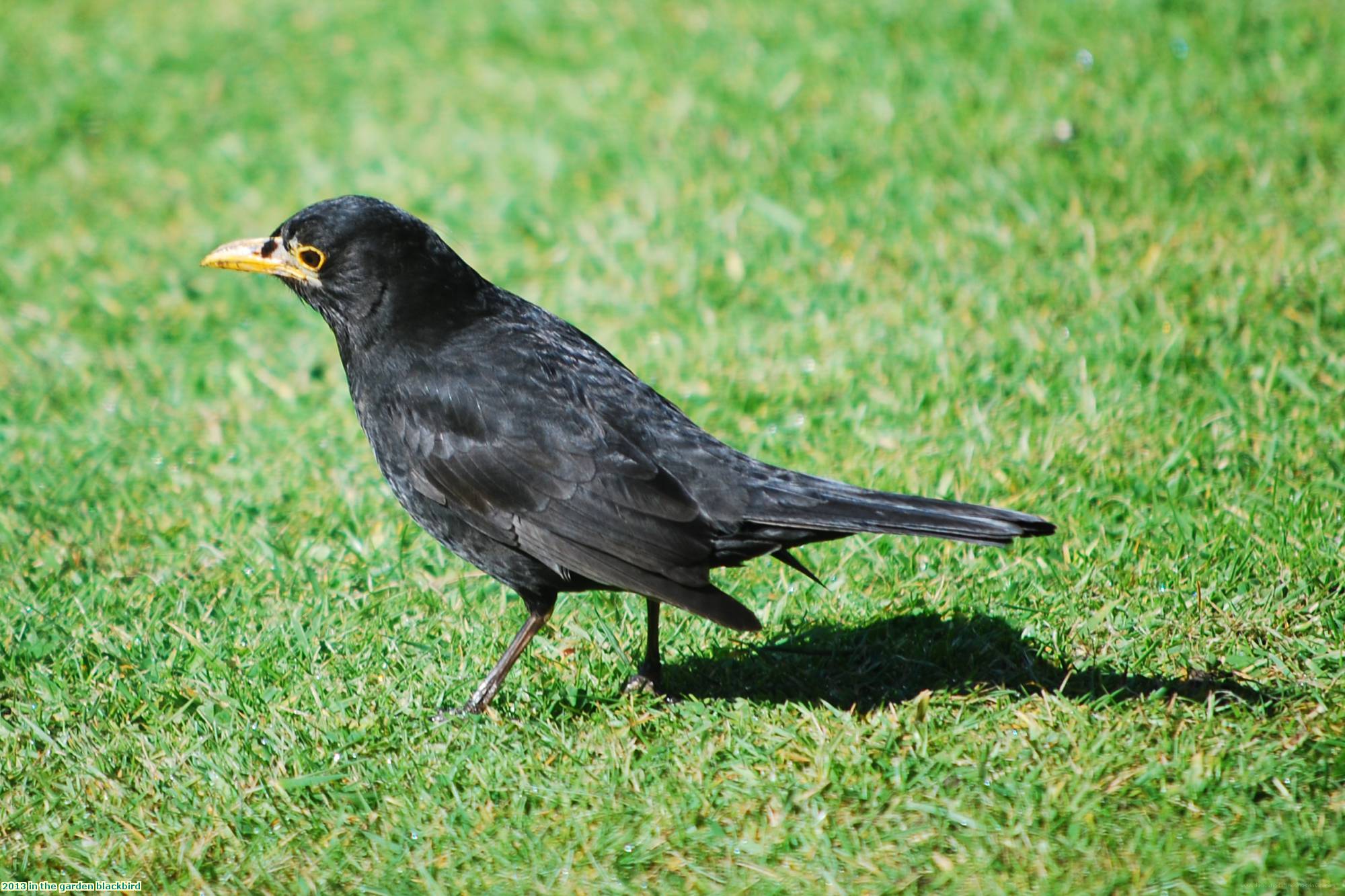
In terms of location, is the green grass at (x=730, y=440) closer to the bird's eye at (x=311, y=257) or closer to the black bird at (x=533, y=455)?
the black bird at (x=533, y=455)

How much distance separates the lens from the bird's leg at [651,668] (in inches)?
169

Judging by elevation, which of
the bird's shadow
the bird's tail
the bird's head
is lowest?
the bird's shadow

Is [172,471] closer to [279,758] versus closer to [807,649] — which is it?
[279,758]

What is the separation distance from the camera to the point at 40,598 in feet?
16.0

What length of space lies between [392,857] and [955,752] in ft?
5.15

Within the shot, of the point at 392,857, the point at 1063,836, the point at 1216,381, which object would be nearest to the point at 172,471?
the point at 392,857

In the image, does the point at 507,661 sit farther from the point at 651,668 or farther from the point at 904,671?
the point at 904,671

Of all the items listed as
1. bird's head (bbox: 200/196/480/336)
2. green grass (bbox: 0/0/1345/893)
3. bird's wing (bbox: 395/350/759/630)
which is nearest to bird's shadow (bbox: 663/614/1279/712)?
green grass (bbox: 0/0/1345/893)

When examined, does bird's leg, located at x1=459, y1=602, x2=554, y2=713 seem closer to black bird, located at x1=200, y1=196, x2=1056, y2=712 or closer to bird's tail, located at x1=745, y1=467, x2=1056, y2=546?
black bird, located at x1=200, y1=196, x2=1056, y2=712

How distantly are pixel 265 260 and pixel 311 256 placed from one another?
0.63 ft

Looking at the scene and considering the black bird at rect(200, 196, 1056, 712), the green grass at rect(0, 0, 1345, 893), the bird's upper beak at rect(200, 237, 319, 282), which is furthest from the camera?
the bird's upper beak at rect(200, 237, 319, 282)

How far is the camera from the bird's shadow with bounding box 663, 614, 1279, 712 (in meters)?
4.07

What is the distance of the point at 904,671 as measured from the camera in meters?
4.30

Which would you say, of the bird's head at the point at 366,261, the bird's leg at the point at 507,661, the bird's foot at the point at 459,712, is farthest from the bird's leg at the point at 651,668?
the bird's head at the point at 366,261
